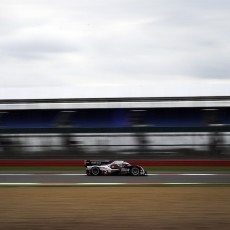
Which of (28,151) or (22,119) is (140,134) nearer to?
(28,151)

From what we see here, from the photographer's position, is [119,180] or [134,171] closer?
[119,180]

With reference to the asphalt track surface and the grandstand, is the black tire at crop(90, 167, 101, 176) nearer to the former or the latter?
the asphalt track surface

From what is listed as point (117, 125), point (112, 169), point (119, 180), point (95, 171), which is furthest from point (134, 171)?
point (117, 125)

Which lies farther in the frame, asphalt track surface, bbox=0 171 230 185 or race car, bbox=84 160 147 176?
race car, bbox=84 160 147 176

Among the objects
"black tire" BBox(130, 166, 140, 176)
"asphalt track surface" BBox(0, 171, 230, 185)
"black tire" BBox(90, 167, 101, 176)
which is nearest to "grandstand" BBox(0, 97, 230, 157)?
"black tire" BBox(130, 166, 140, 176)

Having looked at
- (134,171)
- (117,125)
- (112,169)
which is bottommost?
(117,125)

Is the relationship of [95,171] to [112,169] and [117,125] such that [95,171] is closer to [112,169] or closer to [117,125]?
[112,169]

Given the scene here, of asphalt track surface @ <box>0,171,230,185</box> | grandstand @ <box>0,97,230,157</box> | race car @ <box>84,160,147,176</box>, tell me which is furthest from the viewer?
grandstand @ <box>0,97,230,157</box>

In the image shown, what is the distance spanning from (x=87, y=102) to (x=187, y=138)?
8.44 m

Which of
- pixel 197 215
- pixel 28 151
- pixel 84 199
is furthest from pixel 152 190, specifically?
pixel 28 151

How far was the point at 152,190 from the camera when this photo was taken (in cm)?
1100

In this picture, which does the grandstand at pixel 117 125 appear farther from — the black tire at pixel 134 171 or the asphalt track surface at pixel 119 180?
the asphalt track surface at pixel 119 180

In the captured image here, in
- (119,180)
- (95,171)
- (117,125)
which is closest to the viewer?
(119,180)

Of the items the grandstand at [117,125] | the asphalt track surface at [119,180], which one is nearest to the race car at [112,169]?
the asphalt track surface at [119,180]
